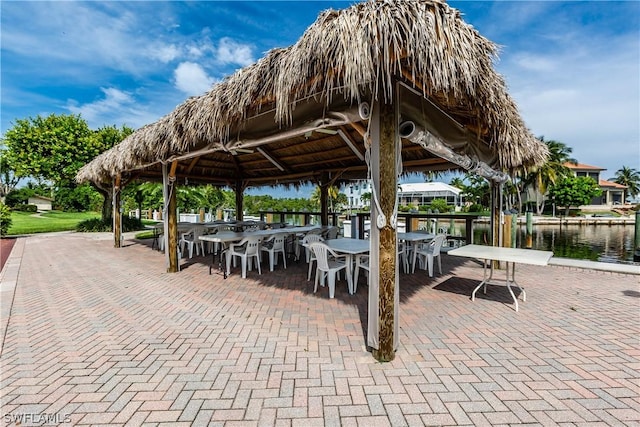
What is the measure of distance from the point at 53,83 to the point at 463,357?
16.9 meters

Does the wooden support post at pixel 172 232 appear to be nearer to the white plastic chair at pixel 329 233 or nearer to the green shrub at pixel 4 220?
the white plastic chair at pixel 329 233

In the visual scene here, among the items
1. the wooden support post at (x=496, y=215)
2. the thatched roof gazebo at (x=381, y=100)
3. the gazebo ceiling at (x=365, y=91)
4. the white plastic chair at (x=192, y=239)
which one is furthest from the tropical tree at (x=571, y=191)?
the white plastic chair at (x=192, y=239)

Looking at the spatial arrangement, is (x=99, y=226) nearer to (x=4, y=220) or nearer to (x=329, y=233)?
(x=4, y=220)

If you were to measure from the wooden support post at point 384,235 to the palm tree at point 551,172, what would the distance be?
96.2 ft

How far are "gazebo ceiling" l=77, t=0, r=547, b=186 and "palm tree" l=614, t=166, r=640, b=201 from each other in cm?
6700

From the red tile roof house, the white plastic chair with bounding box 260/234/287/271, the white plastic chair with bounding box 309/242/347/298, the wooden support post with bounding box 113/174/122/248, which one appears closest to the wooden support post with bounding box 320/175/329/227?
the white plastic chair with bounding box 260/234/287/271

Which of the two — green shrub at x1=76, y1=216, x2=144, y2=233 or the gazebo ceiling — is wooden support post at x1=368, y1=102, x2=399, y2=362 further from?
green shrub at x1=76, y1=216, x2=144, y2=233

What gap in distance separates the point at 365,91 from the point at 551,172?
31537 mm

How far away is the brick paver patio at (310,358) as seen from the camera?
6.75ft

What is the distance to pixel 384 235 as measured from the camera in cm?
276

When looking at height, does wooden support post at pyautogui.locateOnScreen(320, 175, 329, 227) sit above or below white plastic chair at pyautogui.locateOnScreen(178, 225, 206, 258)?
above

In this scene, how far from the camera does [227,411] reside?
2062mm

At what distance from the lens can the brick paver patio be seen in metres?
2.06

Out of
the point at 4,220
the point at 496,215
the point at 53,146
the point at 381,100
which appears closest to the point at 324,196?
the point at 496,215
